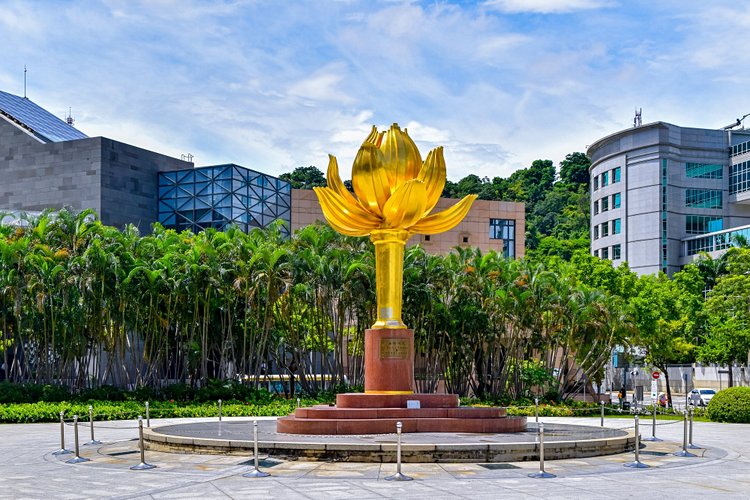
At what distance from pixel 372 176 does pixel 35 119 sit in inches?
1454

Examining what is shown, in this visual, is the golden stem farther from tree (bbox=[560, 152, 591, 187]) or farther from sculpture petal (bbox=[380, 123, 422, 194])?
tree (bbox=[560, 152, 591, 187])

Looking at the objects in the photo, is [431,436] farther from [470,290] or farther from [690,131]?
[690,131]

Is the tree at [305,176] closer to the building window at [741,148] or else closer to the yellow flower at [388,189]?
the building window at [741,148]

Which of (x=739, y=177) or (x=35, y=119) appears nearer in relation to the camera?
(x=35, y=119)

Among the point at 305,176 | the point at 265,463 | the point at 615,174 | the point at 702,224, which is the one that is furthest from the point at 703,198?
the point at 265,463

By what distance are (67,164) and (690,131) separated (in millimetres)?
46679

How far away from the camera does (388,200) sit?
2041 centimetres

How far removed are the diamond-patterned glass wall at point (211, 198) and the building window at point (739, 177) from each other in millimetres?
39301

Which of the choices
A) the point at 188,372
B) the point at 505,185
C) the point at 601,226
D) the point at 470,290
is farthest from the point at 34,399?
the point at 505,185

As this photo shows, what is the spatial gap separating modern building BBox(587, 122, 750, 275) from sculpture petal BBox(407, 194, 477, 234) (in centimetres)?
4905

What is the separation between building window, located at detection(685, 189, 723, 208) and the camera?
223 feet

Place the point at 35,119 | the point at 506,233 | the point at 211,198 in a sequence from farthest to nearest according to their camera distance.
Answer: the point at 506,233
the point at 35,119
the point at 211,198

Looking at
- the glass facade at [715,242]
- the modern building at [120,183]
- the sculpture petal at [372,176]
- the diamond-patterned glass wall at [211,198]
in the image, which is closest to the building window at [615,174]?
the glass facade at [715,242]

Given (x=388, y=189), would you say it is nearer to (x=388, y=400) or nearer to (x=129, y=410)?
(x=388, y=400)
